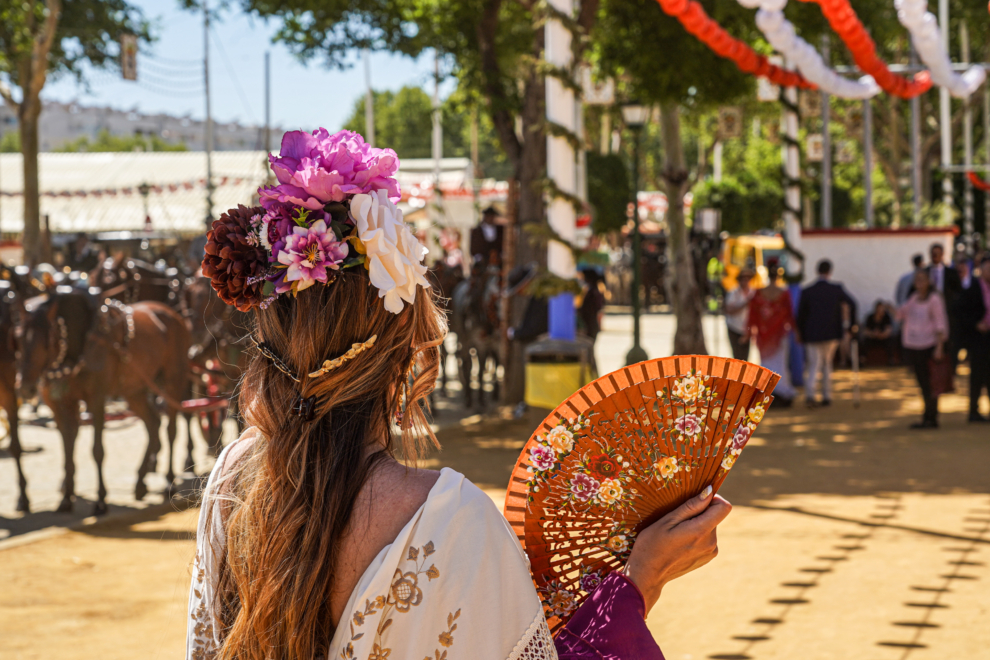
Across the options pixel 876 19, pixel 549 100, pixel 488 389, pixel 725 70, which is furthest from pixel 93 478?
pixel 876 19

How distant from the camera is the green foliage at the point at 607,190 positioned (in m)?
40.7

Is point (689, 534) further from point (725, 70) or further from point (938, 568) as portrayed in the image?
point (725, 70)

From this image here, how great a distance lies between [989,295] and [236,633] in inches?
462

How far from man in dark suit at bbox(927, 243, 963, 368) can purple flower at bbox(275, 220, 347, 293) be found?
1189 centimetres

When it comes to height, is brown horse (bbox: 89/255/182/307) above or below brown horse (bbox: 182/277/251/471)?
above

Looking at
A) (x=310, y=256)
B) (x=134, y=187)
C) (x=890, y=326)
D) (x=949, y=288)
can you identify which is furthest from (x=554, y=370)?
(x=134, y=187)

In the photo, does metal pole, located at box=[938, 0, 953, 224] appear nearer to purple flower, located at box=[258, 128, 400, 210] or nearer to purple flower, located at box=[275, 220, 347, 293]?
purple flower, located at box=[258, 128, 400, 210]

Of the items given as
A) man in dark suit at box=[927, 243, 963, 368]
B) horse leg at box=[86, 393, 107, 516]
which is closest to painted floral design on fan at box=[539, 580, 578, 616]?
horse leg at box=[86, 393, 107, 516]

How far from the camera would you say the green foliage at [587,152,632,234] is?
40.7 metres

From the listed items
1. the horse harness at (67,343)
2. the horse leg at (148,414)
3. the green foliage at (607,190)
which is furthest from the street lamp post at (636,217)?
the green foliage at (607,190)

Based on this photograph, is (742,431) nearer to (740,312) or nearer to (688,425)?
(688,425)

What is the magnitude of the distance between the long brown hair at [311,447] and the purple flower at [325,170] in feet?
0.56

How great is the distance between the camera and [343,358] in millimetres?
1690

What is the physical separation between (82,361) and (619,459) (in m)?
7.83
